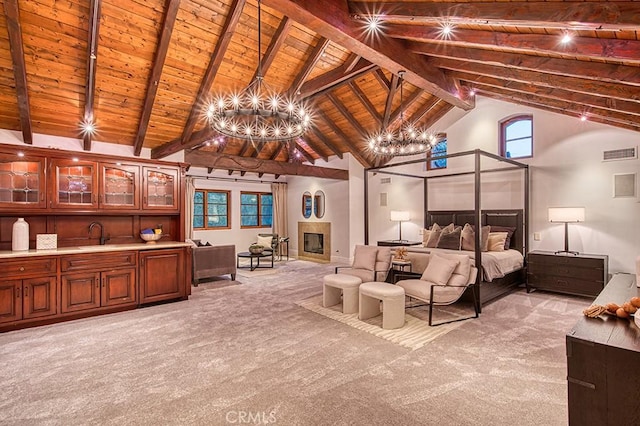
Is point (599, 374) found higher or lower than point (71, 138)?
lower

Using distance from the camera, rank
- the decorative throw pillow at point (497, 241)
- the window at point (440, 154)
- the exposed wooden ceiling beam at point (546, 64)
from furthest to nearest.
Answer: the window at point (440, 154)
the decorative throw pillow at point (497, 241)
the exposed wooden ceiling beam at point (546, 64)

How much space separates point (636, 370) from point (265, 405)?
2305 mm

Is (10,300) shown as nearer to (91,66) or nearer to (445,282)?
(91,66)

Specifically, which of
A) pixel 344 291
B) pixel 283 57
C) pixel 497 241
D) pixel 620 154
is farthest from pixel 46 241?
pixel 620 154

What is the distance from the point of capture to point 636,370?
4.97 feet

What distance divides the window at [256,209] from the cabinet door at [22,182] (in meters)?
6.75

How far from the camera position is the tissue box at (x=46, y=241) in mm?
4488

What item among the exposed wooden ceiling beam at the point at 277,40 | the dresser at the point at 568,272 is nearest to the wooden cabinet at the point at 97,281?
the exposed wooden ceiling beam at the point at 277,40

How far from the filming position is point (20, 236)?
4.37 m

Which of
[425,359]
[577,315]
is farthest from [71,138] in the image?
[577,315]

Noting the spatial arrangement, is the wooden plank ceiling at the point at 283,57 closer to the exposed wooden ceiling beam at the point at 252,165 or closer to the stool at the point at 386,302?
the exposed wooden ceiling beam at the point at 252,165

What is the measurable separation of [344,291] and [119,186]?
4.09 metres

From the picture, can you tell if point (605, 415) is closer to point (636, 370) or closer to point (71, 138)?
point (636, 370)

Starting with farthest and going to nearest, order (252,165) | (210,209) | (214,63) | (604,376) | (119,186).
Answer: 1. (210,209)
2. (252,165)
3. (119,186)
4. (214,63)
5. (604,376)
